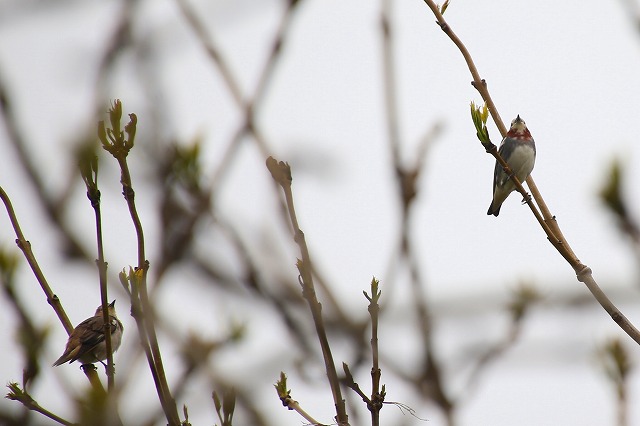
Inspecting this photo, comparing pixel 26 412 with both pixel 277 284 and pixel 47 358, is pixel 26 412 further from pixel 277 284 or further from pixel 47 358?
pixel 277 284

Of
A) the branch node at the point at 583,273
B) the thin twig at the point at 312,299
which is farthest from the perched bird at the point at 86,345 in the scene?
the branch node at the point at 583,273

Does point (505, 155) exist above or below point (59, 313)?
above

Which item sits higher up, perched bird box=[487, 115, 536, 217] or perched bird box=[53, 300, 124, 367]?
perched bird box=[487, 115, 536, 217]

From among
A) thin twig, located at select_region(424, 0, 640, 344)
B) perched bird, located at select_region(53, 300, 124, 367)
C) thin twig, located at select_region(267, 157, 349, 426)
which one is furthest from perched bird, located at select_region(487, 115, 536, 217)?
thin twig, located at select_region(267, 157, 349, 426)

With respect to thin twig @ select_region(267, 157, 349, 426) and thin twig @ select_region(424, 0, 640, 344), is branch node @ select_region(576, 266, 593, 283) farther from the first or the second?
thin twig @ select_region(267, 157, 349, 426)

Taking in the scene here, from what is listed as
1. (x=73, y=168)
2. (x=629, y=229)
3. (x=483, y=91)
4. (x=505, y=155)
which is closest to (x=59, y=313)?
(x=73, y=168)

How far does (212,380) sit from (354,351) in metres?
0.67

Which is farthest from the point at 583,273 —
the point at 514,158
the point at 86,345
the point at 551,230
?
the point at 514,158

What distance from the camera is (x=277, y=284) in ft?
14.3

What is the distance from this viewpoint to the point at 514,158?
827 centimetres

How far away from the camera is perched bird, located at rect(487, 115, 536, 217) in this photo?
8.15m

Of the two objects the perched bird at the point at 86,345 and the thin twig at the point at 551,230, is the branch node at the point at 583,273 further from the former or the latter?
the perched bird at the point at 86,345

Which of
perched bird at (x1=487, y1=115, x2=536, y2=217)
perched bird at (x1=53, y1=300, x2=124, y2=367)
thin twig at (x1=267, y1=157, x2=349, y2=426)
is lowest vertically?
thin twig at (x1=267, y1=157, x2=349, y2=426)

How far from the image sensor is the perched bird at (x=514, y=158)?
321 inches
